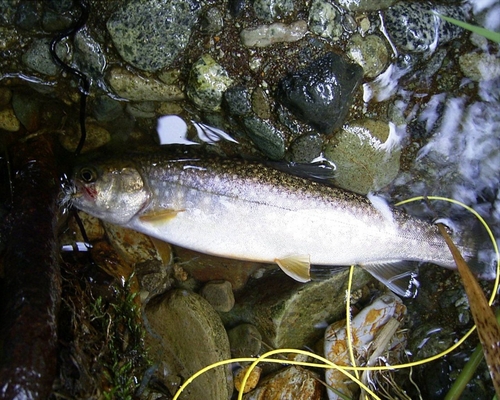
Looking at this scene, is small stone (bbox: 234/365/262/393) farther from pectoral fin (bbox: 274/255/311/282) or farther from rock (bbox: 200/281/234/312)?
pectoral fin (bbox: 274/255/311/282)

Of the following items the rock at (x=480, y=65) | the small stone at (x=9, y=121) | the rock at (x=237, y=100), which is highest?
the rock at (x=480, y=65)

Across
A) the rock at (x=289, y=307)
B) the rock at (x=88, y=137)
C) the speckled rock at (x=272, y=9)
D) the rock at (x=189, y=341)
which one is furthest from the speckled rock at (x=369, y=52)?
the rock at (x=189, y=341)

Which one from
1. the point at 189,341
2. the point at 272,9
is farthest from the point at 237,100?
the point at 189,341

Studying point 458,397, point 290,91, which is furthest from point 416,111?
point 458,397

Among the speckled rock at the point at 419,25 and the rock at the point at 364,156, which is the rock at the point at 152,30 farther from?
the speckled rock at the point at 419,25

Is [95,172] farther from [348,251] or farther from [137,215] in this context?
[348,251]
